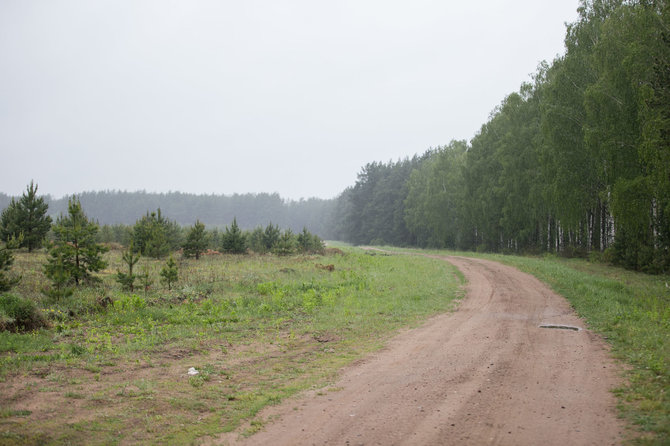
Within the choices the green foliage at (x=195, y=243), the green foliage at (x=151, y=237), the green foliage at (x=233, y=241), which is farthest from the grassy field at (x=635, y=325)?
the green foliage at (x=151, y=237)

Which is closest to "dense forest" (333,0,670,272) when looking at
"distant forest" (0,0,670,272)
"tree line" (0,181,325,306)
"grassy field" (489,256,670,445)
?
"distant forest" (0,0,670,272)

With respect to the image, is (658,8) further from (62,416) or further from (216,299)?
(62,416)

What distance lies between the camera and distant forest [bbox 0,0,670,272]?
16.8 metres

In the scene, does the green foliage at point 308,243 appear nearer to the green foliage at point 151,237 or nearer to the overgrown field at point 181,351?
the green foliage at point 151,237

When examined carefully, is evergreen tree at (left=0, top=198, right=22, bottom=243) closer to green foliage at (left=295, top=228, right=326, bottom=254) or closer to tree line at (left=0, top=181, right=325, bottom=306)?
tree line at (left=0, top=181, right=325, bottom=306)

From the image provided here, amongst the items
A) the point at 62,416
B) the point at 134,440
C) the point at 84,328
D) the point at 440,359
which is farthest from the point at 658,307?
the point at 84,328

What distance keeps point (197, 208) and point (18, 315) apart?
185861 millimetres

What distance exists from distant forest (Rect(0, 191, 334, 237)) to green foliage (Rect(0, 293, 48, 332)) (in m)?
166

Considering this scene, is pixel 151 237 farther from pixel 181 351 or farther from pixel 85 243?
pixel 181 351

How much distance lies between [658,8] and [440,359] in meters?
18.7

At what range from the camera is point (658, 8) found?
57.0ft

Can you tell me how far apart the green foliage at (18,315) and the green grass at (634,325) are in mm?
12015

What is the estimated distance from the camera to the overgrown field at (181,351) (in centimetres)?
554

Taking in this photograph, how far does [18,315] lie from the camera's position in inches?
396
